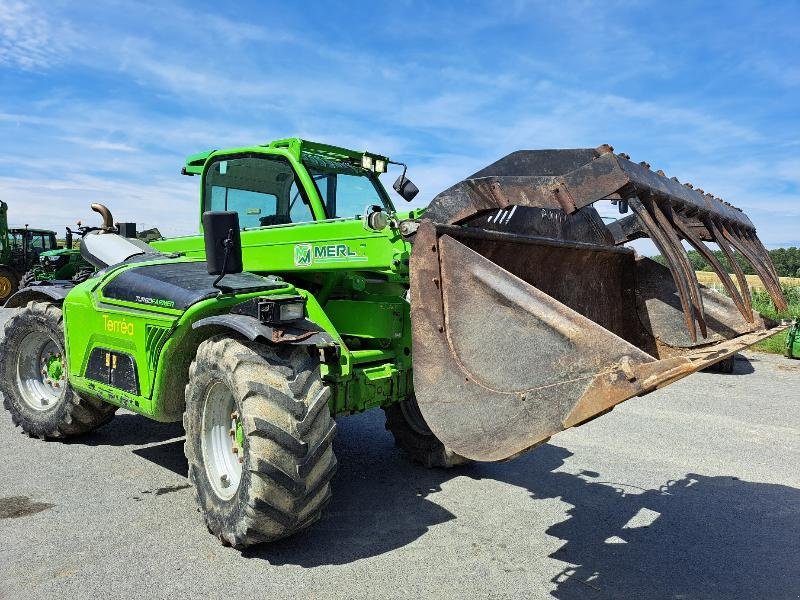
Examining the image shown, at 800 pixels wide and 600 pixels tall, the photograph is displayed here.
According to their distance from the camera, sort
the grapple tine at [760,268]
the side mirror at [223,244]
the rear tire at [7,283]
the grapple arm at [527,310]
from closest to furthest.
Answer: the grapple arm at [527,310], the side mirror at [223,244], the grapple tine at [760,268], the rear tire at [7,283]

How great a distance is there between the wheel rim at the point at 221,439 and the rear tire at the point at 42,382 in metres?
1.81

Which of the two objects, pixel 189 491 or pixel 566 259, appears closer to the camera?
pixel 566 259

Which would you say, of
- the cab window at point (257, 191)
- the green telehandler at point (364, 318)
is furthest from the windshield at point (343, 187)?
the cab window at point (257, 191)

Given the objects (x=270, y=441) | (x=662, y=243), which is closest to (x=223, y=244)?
(x=270, y=441)

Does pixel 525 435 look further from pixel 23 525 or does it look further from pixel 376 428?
pixel 376 428

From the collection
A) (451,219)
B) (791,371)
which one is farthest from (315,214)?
(791,371)

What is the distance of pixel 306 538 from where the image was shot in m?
3.83

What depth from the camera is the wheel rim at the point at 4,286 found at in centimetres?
2056

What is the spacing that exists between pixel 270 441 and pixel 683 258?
219 centimetres

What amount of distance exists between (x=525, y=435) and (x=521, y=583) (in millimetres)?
1165

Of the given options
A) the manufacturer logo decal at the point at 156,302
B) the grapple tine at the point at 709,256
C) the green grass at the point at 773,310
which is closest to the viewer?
the grapple tine at the point at 709,256

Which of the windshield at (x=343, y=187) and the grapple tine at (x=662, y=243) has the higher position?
the windshield at (x=343, y=187)

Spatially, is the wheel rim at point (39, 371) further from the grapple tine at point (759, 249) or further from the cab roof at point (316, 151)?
the grapple tine at point (759, 249)

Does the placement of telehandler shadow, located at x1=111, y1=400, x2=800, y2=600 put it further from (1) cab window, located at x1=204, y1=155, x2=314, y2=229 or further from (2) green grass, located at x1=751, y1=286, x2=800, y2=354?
(2) green grass, located at x1=751, y1=286, x2=800, y2=354
